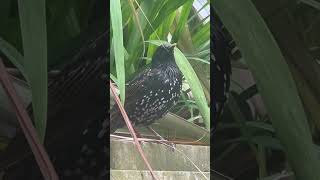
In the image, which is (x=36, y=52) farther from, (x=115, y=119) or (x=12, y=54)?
(x=115, y=119)

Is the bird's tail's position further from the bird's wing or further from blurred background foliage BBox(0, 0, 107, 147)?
blurred background foliage BBox(0, 0, 107, 147)

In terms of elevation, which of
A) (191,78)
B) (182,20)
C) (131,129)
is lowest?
(131,129)

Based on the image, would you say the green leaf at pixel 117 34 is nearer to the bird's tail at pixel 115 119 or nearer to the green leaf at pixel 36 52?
the bird's tail at pixel 115 119

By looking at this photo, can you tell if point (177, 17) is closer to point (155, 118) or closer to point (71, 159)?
point (155, 118)

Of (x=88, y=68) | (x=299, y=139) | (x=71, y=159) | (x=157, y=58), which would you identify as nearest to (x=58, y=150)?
(x=71, y=159)

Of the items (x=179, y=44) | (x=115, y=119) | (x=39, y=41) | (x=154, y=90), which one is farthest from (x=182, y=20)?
(x=39, y=41)
